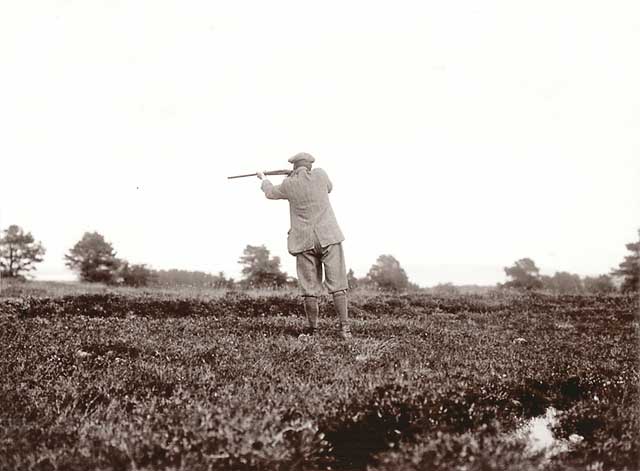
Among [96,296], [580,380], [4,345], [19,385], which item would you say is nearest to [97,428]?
[19,385]

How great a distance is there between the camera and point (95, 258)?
6266 cm

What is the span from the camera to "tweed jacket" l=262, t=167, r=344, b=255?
277 inches

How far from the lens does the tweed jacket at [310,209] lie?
7027 mm

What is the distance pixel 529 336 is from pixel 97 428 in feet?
Result: 21.6

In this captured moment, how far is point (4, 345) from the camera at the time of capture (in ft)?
19.7

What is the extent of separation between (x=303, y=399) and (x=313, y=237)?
3.22 meters

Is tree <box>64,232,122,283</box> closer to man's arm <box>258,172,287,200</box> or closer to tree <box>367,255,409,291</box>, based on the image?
tree <box>367,255,409,291</box>

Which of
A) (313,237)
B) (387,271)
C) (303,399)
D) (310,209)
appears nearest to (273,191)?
(310,209)

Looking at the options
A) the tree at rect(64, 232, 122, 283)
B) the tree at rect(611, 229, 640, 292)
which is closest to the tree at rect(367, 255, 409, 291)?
the tree at rect(611, 229, 640, 292)

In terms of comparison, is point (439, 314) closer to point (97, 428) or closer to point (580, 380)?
point (580, 380)

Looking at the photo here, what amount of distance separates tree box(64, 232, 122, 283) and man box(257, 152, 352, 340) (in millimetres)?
58872

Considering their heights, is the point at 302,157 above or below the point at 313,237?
above

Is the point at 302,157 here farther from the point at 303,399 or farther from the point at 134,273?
the point at 134,273

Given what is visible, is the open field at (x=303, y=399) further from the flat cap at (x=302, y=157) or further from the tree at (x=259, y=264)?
the tree at (x=259, y=264)
